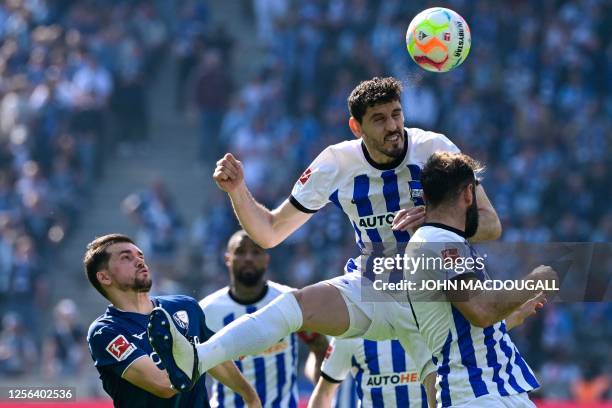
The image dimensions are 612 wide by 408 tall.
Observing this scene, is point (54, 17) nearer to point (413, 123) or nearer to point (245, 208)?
point (413, 123)

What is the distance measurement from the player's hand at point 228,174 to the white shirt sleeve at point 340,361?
5.94ft

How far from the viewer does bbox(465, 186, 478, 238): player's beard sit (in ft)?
21.9

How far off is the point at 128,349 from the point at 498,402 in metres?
2.14

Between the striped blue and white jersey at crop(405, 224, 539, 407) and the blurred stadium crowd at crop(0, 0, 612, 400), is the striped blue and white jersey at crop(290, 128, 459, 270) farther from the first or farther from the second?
the blurred stadium crowd at crop(0, 0, 612, 400)

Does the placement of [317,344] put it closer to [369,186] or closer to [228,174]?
[369,186]

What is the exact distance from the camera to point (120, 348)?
24.2 feet

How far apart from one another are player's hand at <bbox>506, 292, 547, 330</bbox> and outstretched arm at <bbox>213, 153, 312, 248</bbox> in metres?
1.68

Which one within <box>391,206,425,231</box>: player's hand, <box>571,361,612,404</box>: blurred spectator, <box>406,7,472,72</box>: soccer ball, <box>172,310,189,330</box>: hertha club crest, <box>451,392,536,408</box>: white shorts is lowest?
<box>571,361,612,404</box>: blurred spectator

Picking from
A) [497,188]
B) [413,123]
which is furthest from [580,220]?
[413,123]

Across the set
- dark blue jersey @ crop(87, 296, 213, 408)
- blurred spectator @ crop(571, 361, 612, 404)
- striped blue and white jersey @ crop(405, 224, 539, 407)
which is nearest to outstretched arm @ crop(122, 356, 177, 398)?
dark blue jersey @ crop(87, 296, 213, 408)

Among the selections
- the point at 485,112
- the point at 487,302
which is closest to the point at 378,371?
the point at 487,302

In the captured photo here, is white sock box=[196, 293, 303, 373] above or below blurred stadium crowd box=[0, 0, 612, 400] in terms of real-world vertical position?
below

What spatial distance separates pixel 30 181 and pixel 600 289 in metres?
13.2

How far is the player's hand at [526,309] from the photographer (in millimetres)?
6611
